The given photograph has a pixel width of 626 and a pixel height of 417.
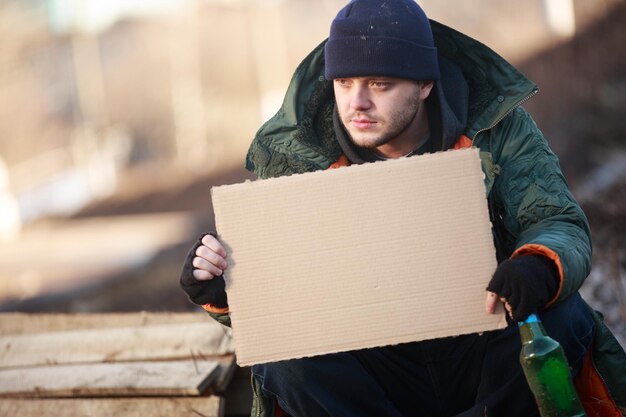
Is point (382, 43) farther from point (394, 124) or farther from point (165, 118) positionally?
point (165, 118)

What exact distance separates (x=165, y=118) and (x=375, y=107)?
2971cm

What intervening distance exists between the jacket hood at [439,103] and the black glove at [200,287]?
59cm

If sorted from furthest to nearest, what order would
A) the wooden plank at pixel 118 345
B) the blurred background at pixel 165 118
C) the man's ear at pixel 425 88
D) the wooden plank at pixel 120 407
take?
1. the blurred background at pixel 165 118
2. the wooden plank at pixel 118 345
3. the wooden plank at pixel 120 407
4. the man's ear at pixel 425 88

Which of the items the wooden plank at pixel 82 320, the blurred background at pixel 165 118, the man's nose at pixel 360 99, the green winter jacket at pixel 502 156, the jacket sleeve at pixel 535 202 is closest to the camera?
the jacket sleeve at pixel 535 202

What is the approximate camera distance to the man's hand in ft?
7.86

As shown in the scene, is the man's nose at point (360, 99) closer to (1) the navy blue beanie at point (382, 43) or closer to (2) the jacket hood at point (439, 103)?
(1) the navy blue beanie at point (382, 43)

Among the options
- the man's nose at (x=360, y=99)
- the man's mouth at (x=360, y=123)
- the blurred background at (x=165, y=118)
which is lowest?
the blurred background at (x=165, y=118)

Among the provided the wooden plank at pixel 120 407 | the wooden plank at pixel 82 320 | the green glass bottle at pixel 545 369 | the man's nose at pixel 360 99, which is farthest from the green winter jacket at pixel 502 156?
the wooden plank at pixel 82 320

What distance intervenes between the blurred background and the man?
153 cm

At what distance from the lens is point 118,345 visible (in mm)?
3723

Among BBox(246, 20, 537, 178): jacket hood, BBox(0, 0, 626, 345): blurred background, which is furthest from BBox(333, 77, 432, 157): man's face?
BBox(0, 0, 626, 345): blurred background

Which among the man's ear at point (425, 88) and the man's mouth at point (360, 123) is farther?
the man's ear at point (425, 88)

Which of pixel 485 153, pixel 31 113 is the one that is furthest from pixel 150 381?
pixel 31 113

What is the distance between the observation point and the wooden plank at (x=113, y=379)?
328cm
